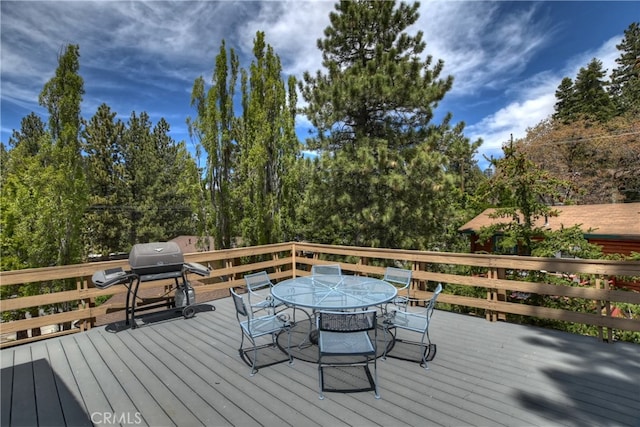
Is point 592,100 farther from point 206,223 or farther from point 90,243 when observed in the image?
point 90,243

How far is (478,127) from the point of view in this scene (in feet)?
65.7

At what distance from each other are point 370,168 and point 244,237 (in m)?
4.11

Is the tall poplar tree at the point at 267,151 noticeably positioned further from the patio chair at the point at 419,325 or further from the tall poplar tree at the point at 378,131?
the patio chair at the point at 419,325

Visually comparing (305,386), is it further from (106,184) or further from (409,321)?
(106,184)

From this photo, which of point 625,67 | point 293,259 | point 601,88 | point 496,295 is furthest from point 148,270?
point 625,67

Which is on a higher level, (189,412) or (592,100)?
(592,100)

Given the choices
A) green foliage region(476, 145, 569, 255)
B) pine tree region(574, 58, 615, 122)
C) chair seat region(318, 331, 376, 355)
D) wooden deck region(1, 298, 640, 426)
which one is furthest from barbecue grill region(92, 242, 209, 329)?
pine tree region(574, 58, 615, 122)

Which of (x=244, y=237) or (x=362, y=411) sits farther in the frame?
(x=244, y=237)

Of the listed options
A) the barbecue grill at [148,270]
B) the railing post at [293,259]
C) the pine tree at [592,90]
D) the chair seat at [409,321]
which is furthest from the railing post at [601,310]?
the pine tree at [592,90]

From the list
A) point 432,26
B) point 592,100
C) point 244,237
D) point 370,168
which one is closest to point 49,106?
point 244,237

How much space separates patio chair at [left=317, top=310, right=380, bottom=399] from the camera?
90.3 inches

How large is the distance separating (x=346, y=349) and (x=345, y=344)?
0.26ft

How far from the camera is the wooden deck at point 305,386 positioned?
203cm

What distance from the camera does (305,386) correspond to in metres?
2.46
